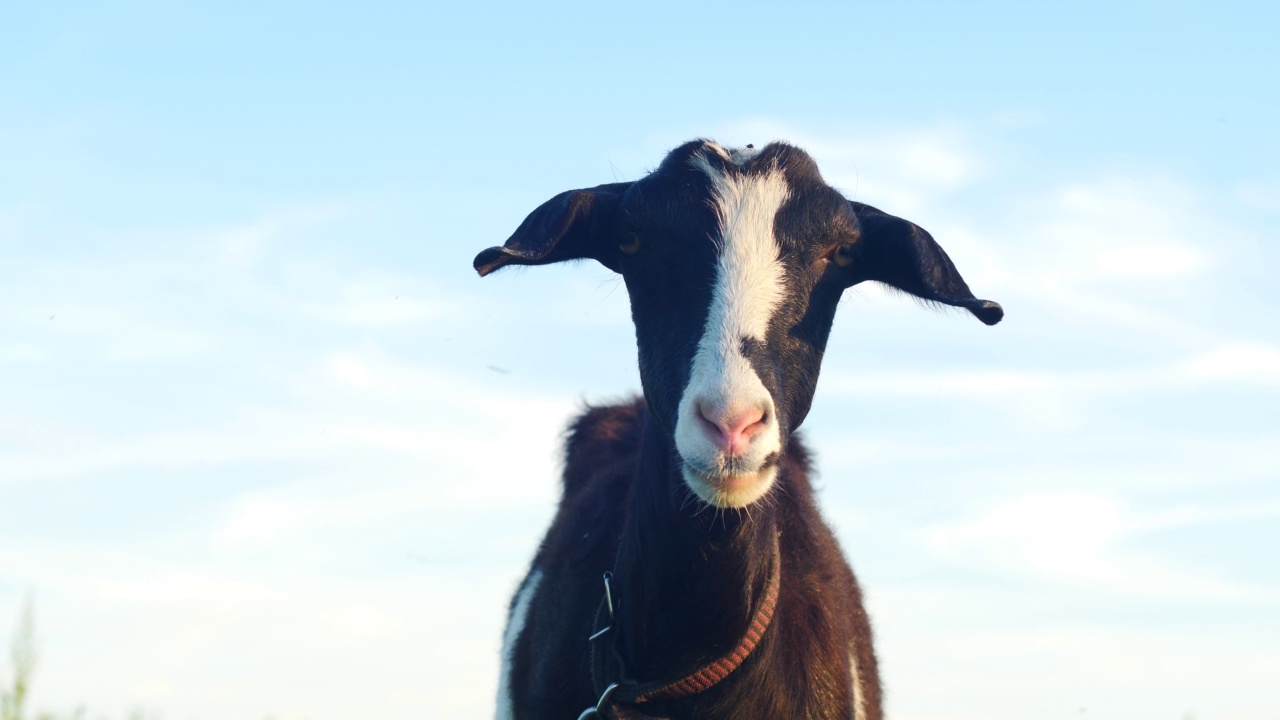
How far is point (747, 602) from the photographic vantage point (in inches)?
190

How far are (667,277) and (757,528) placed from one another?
0.97m

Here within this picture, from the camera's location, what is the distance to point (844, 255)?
5215 mm

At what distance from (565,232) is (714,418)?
4.09 ft

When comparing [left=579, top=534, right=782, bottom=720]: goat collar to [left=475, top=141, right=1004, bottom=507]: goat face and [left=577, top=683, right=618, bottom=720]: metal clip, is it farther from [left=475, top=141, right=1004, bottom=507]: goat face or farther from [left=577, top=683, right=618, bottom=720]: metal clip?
Result: [left=475, top=141, right=1004, bottom=507]: goat face

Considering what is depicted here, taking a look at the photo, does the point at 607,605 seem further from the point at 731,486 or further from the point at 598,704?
the point at 731,486

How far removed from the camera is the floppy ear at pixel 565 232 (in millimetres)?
4922

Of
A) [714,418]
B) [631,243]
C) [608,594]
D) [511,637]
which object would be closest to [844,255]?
[631,243]

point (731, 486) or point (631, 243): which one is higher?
point (631, 243)

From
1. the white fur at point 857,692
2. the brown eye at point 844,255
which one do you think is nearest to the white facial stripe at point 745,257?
the brown eye at point 844,255

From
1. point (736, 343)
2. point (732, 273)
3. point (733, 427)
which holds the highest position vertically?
point (732, 273)

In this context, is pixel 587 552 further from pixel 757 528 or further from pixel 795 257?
pixel 795 257

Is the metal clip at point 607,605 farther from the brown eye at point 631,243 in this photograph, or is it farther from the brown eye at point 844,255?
the brown eye at point 844,255

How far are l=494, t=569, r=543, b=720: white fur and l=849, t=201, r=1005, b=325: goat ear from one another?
2.08 metres

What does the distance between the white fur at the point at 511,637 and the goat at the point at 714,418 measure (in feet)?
1.30
